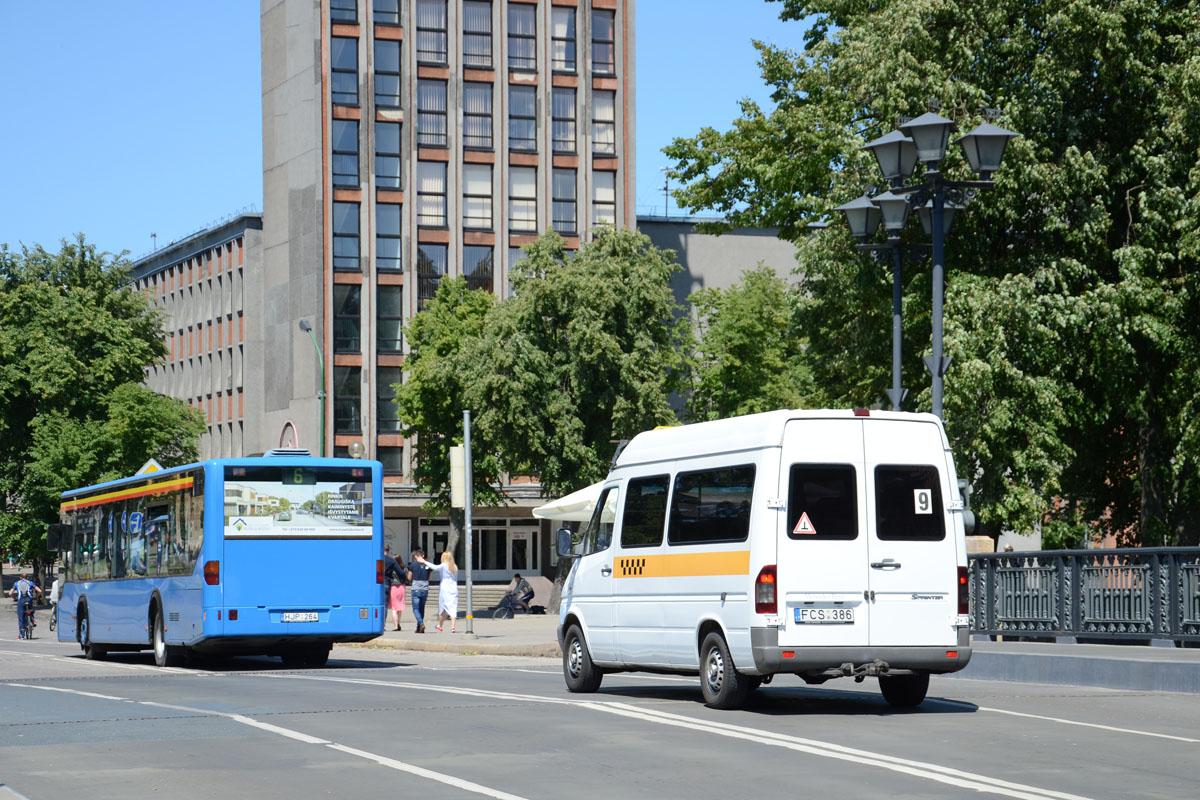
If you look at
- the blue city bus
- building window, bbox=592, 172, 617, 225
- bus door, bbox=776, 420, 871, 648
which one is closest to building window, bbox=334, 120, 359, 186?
building window, bbox=592, 172, 617, 225

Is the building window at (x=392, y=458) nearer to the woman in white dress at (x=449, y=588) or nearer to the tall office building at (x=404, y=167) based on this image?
the tall office building at (x=404, y=167)

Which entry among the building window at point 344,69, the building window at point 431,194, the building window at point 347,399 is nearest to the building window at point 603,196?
the building window at point 431,194

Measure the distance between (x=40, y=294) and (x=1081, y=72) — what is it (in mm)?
52273

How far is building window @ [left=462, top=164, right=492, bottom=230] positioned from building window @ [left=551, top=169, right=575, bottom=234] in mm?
2994

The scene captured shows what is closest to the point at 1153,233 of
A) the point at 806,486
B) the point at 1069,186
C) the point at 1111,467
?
the point at 1069,186

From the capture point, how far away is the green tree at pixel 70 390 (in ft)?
219

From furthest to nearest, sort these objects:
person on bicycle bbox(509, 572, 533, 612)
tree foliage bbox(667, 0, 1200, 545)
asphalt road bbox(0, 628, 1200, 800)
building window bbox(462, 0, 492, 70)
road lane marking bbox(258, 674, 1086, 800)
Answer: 1. building window bbox(462, 0, 492, 70)
2. person on bicycle bbox(509, 572, 533, 612)
3. tree foliage bbox(667, 0, 1200, 545)
4. asphalt road bbox(0, 628, 1200, 800)
5. road lane marking bbox(258, 674, 1086, 800)

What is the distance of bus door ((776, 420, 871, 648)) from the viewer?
14008mm

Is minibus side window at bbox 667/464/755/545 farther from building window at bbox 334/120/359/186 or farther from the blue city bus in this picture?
building window at bbox 334/120/359/186

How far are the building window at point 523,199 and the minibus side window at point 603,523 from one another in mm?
61748

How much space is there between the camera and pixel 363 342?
3007 inches

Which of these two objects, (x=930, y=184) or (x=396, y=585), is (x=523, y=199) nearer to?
(x=396, y=585)

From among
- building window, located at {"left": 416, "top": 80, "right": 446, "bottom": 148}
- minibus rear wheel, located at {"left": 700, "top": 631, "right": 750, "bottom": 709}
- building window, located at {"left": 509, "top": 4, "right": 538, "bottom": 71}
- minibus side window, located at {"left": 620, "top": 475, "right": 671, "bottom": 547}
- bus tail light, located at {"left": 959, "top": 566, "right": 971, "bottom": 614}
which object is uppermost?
building window, located at {"left": 509, "top": 4, "right": 538, "bottom": 71}

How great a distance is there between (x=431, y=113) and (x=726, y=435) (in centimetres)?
6396
